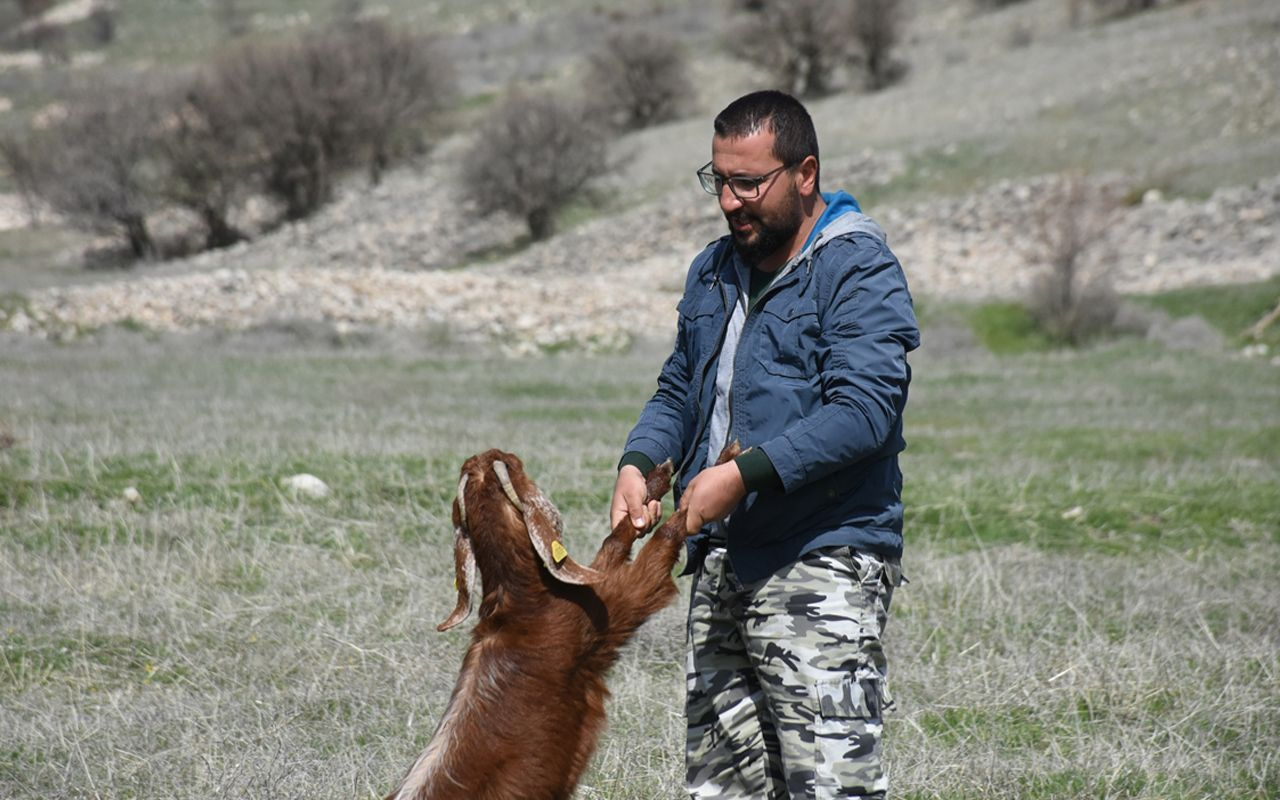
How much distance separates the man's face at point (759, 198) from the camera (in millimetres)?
3459

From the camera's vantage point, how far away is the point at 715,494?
3.30 meters

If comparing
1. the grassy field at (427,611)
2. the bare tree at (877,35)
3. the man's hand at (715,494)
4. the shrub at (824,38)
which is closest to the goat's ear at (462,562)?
the man's hand at (715,494)

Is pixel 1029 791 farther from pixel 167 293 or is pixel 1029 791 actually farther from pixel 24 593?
pixel 167 293

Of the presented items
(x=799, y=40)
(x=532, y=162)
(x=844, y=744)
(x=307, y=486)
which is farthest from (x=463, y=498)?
(x=799, y=40)

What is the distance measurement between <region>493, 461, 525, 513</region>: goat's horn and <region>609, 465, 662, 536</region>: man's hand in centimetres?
29

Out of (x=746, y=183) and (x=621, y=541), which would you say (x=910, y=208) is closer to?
(x=746, y=183)

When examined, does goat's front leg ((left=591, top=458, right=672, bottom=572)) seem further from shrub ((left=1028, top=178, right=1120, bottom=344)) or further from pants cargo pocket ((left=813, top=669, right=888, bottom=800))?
shrub ((left=1028, top=178, right=1120, bottom=344))

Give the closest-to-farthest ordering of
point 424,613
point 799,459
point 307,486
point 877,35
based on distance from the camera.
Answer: point 799,459, point 424,613, point 307,486, point 877,35

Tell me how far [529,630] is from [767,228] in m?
1.29

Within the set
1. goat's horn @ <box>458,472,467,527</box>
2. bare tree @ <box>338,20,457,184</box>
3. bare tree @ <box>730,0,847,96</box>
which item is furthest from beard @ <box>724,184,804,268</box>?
bare tree @ <box>730,0,847,96</box>

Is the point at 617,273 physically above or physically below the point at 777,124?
below

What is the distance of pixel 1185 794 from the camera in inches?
Result: 181

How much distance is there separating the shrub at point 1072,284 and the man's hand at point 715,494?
21.9 meters

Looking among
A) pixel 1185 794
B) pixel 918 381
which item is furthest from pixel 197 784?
pixel 918 381
